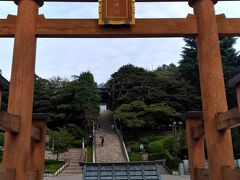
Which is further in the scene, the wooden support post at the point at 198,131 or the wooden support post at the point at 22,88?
the wooden support post at the point at 198,131

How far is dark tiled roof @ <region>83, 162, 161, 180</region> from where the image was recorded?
785cm

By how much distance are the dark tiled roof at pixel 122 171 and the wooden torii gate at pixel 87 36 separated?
170 centimetres

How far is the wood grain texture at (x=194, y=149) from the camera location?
6602 mm

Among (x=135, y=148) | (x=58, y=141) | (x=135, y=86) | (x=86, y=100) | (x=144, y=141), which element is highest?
(x=135, y=86)

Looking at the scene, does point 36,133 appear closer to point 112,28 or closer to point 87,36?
point 87,36

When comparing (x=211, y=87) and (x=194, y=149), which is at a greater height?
(x=211, y=87)

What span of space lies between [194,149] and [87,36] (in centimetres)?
351

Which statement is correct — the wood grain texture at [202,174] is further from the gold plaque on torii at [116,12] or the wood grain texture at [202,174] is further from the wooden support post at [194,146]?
the gold plaque on torii at [116,12]

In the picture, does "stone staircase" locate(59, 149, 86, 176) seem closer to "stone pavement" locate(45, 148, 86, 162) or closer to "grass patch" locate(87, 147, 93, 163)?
"stone pavement" locate(45, 148, 86, 162)

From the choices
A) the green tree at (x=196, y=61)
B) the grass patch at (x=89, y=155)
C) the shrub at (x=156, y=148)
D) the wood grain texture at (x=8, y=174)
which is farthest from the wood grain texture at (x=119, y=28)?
the green tree at (x=196, y=61)

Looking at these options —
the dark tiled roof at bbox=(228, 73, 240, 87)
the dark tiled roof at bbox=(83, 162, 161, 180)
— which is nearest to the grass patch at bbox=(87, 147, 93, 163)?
the dark tiled roof at bbox=(83, 162, 161, 180)

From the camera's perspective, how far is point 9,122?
212 inches

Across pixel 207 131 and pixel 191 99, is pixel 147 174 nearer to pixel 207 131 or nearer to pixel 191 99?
pixel 207 131

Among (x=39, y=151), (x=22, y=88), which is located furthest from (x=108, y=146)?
(x=22, y=88)
